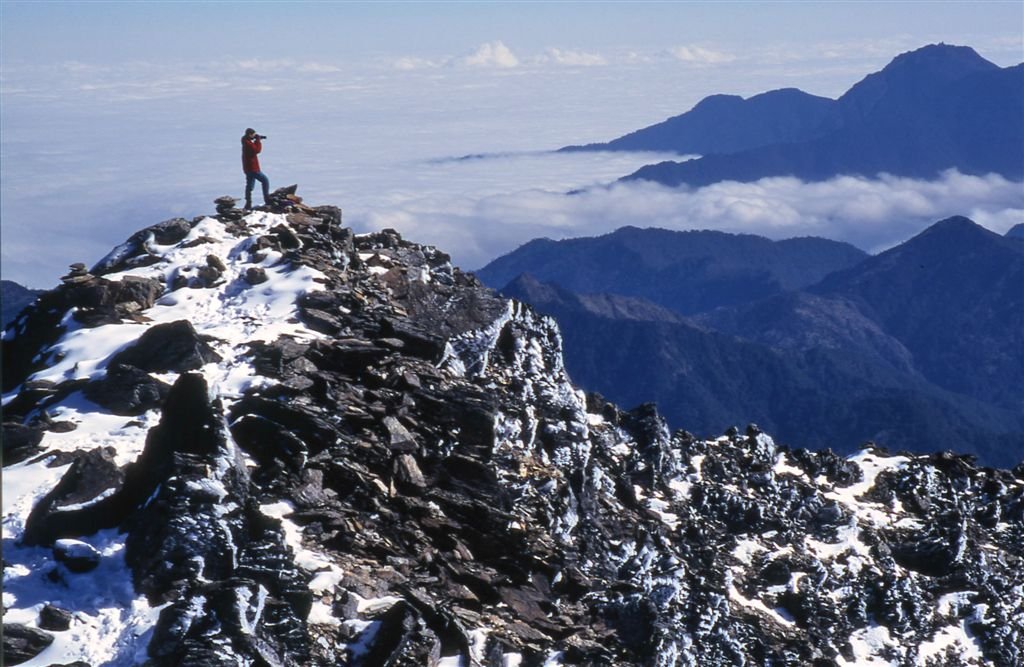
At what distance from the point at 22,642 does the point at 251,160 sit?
36.0m

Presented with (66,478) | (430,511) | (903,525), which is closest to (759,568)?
(903,525)

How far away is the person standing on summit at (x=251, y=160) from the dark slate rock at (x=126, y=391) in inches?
798

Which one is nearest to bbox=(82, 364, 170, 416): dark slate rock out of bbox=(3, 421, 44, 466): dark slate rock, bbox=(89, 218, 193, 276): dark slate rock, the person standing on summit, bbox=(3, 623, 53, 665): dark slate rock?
bbox=(3, 421, 44, 466): dark slate rock

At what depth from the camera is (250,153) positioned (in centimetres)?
6081

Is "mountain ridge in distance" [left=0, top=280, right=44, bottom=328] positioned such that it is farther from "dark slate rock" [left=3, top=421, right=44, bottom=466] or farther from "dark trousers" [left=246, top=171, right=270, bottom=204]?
"dark slate rock" [left=3, top=421, right=44, bottom=466]

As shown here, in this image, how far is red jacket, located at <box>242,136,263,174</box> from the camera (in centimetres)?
6000

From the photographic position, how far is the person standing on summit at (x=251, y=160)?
59.8m

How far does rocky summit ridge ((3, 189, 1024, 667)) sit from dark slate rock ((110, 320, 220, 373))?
4.9 inches

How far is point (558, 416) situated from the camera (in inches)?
Result: 2255

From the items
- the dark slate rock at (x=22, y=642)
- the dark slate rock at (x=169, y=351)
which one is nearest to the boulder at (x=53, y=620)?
the dark slate rock at (x=22, y=642)

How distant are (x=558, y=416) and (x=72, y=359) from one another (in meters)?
23.5

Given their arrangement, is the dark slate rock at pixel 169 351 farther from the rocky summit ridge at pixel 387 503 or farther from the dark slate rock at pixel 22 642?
the dark slate rock at pixel 22 642

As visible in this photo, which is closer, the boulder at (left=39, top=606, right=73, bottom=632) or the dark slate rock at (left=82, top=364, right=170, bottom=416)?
the boulder at (left=39, top=606, right=73, bottom=632)

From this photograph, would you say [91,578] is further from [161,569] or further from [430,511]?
[430,511]
